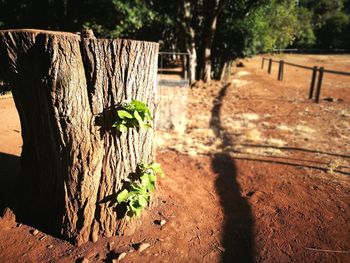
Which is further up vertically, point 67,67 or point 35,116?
point 67,67

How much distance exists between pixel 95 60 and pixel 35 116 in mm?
789

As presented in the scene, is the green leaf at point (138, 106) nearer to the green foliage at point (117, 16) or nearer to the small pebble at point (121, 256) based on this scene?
the small pebble at point (121, 256)

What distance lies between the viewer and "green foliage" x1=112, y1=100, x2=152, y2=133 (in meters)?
2.43

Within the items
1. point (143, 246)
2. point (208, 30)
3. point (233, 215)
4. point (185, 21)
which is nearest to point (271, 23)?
point (208, 30)

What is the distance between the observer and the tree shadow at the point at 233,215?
8.82ft

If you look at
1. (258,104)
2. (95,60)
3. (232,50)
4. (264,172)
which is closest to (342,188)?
(264,172)

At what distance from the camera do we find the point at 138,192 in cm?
271

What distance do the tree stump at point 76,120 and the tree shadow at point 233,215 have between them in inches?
43.4

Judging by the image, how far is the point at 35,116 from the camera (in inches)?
101

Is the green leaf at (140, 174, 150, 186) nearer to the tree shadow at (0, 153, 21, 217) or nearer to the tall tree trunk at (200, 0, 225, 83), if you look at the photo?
the tree shadow at (0, 153, 21, 217)

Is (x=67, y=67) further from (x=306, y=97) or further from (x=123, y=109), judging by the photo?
(x=306, y=97)

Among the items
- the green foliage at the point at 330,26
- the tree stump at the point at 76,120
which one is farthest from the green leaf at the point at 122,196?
the green foliage at the point at 330,26

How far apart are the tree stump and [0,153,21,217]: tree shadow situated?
0.27m

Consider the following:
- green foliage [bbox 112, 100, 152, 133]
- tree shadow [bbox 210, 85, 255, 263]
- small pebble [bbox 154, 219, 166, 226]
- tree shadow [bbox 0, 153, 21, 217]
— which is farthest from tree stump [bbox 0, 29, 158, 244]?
tree shadow [bbox 210, 85, 255, 263]
